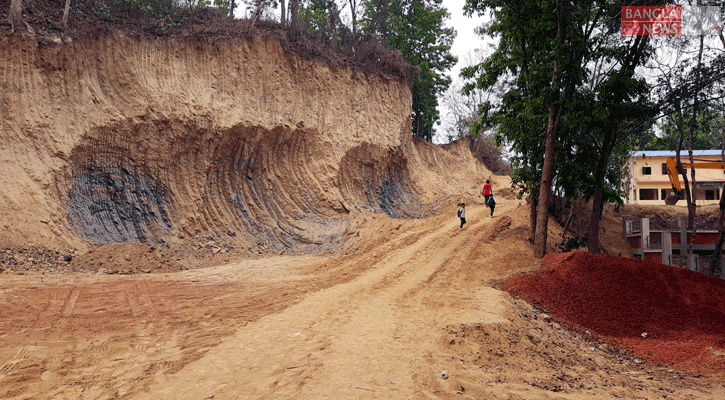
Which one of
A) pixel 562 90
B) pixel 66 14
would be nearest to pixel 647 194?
pixel 562 90

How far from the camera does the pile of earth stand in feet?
35.6

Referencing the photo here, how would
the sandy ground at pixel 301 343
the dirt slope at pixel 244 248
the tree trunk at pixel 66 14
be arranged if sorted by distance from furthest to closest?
the tree trunk at pixel 66 14 < the dirt slope at pixel 244 248 < the sandy ground at pixel 301 343

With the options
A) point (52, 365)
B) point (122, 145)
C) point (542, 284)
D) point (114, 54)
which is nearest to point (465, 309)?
point (542, 284)

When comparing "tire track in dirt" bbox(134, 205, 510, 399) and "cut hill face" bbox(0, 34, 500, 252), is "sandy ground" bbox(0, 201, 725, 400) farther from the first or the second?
"cut hill face" bbox(0, 34, 500, 252)

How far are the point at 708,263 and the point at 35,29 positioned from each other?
25.8 m

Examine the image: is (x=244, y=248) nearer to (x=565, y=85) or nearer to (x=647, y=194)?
(x=565, y=85)

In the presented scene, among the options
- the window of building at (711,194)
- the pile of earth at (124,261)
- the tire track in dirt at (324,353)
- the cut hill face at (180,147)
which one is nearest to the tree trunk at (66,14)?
the cut hill face at (180,147)

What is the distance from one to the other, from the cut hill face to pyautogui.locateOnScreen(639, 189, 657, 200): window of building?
2469 centimetres

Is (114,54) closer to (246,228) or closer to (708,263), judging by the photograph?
(246,228)

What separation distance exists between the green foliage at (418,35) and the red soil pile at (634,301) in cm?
2339

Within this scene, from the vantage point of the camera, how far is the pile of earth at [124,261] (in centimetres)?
1084

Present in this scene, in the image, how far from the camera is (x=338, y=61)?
72.6 feet

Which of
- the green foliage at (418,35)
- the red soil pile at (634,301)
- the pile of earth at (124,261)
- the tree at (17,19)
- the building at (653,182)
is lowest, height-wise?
the red soil pile at (634,301)

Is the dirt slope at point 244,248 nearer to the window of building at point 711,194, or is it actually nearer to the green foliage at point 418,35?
the green foliage at point 418,35
